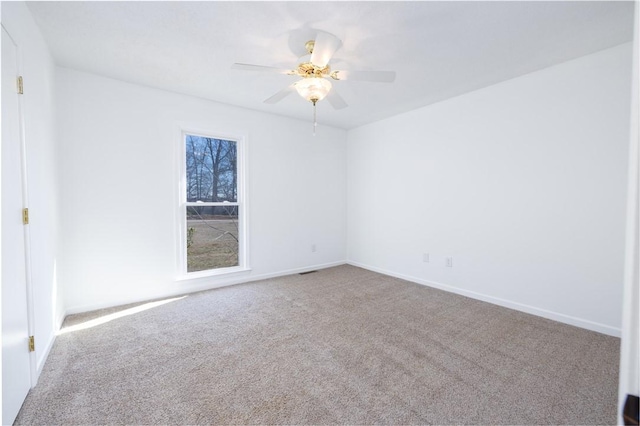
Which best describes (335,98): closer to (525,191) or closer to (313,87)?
(313,87)

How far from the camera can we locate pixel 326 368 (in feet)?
6.51

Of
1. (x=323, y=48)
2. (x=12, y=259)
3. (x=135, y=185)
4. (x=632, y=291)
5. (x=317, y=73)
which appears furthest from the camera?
(x=135, y=185)

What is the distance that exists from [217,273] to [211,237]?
51 cm

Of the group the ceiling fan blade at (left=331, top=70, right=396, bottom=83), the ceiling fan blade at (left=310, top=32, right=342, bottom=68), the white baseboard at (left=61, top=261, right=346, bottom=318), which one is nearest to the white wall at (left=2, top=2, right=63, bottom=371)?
the white baseboard at (left=61, top=261, right=346, bottom=318)

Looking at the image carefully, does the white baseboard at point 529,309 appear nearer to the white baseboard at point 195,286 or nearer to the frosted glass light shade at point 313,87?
the white baseboard at point 195,286

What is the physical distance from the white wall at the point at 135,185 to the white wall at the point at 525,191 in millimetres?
1856

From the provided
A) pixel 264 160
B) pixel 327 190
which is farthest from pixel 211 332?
pixel 327 190

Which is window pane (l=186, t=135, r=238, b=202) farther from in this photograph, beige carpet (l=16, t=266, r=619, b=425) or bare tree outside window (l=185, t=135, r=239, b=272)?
beige carpet (l=16, t=266, r=619, b=425)

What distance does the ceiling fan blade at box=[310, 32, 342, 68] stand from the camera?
1.83 m

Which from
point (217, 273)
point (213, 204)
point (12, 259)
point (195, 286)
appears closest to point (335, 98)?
point (213, 204)

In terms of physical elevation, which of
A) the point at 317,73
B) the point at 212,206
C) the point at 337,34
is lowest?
the point at 212,206

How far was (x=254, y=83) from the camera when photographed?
10.2 feet

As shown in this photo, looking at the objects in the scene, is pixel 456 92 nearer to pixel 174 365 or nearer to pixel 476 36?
pixel 476 36

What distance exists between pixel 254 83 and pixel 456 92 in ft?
7.91
